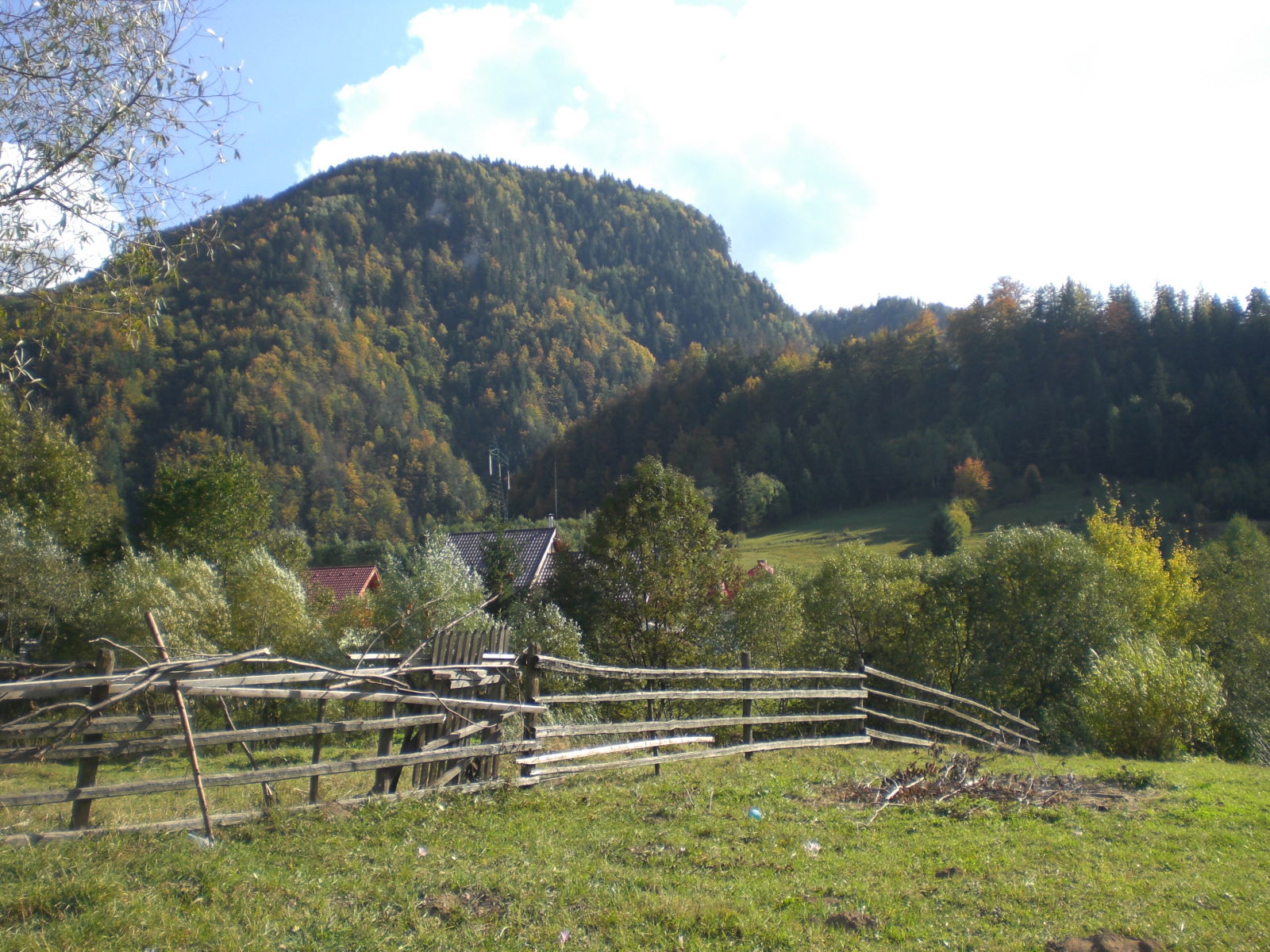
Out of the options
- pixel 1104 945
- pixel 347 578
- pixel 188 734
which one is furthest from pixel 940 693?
pixel 347 578

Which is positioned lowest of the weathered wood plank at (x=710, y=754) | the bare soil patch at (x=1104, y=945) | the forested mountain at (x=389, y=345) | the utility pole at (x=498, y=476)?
the weathered wood plank at (x=710, y=754)

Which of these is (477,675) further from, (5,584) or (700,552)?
(5,584)

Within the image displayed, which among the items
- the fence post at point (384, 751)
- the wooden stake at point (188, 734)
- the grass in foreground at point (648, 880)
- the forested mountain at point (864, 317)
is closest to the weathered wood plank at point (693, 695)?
the grass in foreground at point (648, 880)

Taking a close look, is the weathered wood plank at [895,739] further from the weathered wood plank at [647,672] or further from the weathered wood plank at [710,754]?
the weathered wood plank at [647,672]

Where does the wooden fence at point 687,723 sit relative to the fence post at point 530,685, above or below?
below

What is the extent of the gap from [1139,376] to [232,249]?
322ft

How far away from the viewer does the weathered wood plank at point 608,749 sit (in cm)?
778

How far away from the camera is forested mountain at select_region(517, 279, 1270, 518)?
7956 centimetres

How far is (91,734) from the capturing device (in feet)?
17.1

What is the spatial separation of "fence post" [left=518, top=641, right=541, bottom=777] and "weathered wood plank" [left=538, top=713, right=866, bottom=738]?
5.2 inches

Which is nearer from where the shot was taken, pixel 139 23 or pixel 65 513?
pixel 139 23

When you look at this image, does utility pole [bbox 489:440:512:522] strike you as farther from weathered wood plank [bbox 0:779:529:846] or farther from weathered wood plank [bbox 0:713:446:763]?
weathered wood plank [bbox 0:713:446:763]

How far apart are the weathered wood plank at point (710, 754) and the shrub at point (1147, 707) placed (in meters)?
6.05

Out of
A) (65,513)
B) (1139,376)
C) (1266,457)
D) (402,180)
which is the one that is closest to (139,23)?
(65,513)
